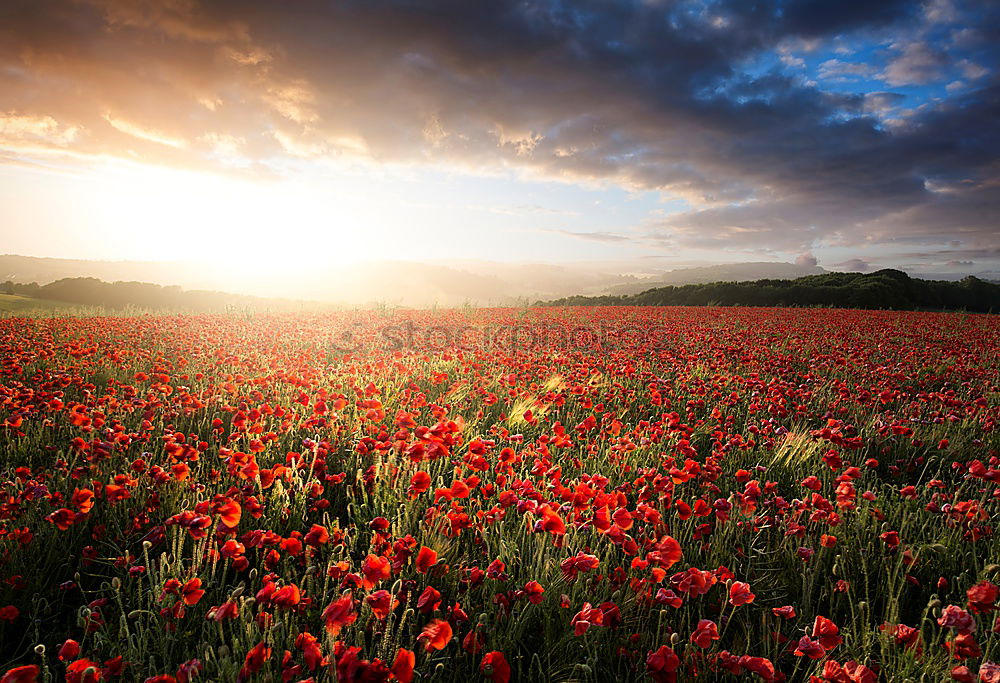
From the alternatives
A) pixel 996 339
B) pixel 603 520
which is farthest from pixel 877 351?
pixel 603 520

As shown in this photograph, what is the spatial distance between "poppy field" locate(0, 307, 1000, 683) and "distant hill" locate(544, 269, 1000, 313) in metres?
22.2

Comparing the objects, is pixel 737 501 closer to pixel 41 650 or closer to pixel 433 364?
pixel 41 650

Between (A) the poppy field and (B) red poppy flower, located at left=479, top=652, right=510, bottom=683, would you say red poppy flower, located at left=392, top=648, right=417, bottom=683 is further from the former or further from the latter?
(B) red poppy flower, located at left=479, top=652, right=510, bottom=683

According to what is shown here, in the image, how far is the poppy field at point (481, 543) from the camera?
167 centimetres

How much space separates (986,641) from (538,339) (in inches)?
307

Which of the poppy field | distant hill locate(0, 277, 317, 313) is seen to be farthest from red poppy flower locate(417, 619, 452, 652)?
distant hill locate(0, 277, 317, 313)

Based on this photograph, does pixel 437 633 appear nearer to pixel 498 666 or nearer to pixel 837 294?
pixel 498 666

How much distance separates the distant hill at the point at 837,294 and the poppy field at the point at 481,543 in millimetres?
22233

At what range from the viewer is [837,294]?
87.6 ft

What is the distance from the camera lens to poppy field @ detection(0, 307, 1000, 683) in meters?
1.67

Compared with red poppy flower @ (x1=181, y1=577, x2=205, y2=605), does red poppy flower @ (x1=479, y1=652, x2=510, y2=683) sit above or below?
below

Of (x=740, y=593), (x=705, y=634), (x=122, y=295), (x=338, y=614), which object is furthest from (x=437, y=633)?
(x=122, y=295)

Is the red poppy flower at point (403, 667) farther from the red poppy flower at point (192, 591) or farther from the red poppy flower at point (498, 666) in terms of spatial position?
the red poppy flower at point (192, 591)

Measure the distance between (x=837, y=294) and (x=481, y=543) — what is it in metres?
30.9
